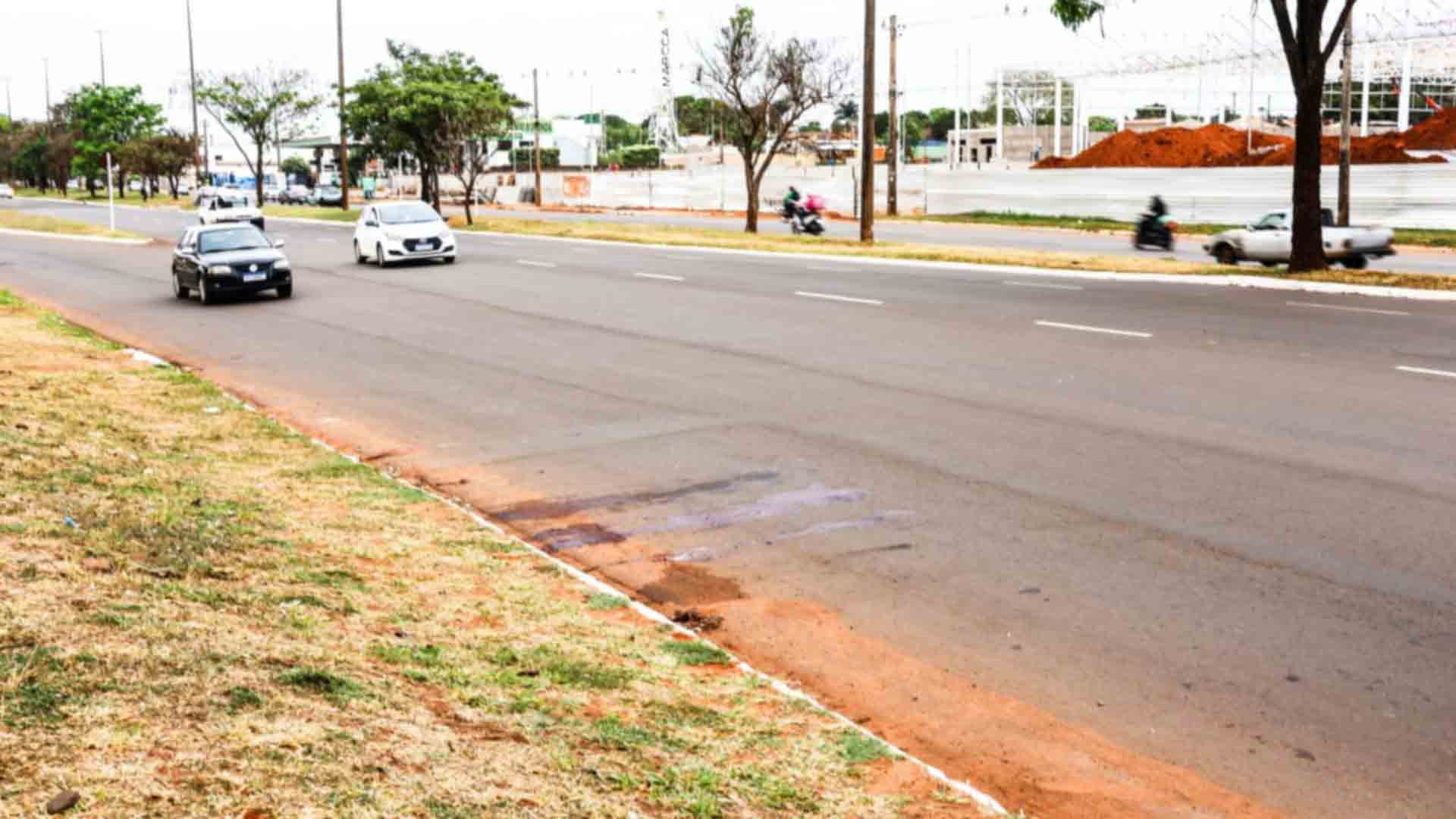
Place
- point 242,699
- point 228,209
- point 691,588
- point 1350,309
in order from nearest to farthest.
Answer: point 242,699, point 691,588, point 1350,309, point 228,209

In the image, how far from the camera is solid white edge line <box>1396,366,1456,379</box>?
1409 cm

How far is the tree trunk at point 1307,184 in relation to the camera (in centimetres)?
2508

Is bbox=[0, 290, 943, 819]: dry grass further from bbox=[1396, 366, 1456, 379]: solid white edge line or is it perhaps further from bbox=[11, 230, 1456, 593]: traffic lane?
bbox=[1396, 366, 1456, 379]: solid white edge line

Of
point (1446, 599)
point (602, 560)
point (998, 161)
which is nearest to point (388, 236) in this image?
point (602, 560)

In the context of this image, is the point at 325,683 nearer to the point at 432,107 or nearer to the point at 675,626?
the point at 675,626

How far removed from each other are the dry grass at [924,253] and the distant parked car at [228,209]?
7.22 m

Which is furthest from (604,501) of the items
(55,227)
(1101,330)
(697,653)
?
(55,227)

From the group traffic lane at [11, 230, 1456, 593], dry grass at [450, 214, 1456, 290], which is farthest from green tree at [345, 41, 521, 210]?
traffic lane at [11, 230, 1456, 593]

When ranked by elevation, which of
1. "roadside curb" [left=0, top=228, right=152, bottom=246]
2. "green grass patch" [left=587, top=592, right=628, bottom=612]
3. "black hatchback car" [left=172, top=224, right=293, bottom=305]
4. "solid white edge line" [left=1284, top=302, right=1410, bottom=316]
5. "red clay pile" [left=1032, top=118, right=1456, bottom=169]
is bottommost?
"green grass patch" [left=587, top=592, right=628, bottom=612]

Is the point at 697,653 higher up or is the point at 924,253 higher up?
the point at 924,253

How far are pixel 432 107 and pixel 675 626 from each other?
50850mm

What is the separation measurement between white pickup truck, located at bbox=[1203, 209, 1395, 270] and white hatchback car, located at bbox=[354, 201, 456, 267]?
17022mm

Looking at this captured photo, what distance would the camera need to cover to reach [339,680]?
524 cm

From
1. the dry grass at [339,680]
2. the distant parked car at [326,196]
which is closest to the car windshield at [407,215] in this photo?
the dry grass at [339,680]
